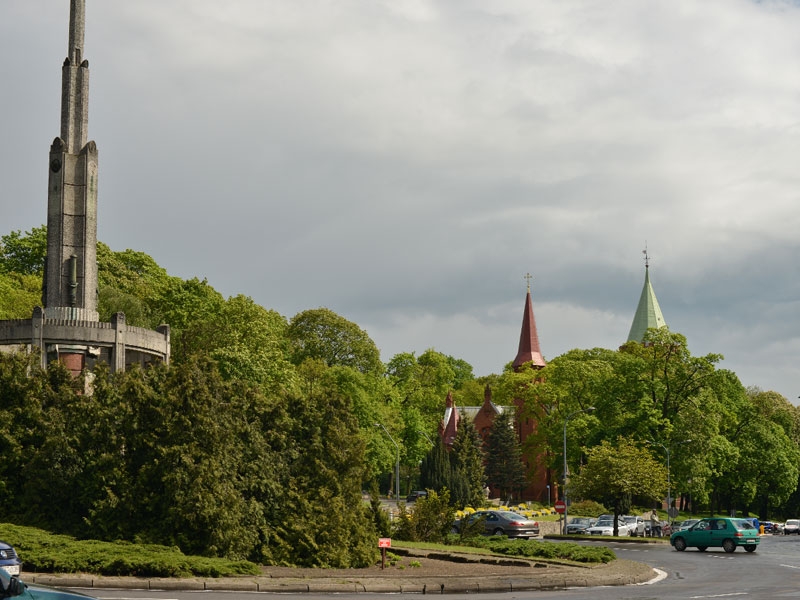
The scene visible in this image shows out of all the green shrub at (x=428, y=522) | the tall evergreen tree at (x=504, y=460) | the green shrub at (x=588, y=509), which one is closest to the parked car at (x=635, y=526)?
the green shrub at (x=588, y=509)

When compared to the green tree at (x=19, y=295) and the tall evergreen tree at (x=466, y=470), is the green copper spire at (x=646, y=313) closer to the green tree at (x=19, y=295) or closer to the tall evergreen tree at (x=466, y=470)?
the tall evergreen tree at (x=466, y=470)

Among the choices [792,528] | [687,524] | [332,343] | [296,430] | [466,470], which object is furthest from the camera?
[332,343]

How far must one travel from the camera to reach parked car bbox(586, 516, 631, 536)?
194ft

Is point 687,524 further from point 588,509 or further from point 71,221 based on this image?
point 71,221

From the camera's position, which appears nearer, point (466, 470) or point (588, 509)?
point (588, 509)

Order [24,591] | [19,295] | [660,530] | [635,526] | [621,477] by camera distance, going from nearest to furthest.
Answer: [24,591]
[621,477]
[19,295]
[660,530]
[635,526]

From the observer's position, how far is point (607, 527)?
196ft

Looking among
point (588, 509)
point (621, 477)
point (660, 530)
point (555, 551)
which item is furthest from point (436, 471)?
point (555, 551)

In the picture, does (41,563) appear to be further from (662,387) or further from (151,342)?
(662,387)

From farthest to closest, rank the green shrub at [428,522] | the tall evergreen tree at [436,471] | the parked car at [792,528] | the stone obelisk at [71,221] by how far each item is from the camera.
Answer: the parked car at [792,528] < the tall evergreen tree at [436,471] < the stone obelisk at [71,221] < the green shrub at [428,522]

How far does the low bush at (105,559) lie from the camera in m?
20.6

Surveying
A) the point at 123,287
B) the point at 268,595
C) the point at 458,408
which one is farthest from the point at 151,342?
the point at 458,408

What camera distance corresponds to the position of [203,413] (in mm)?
25719

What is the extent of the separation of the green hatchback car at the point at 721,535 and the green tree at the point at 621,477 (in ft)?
41.3
